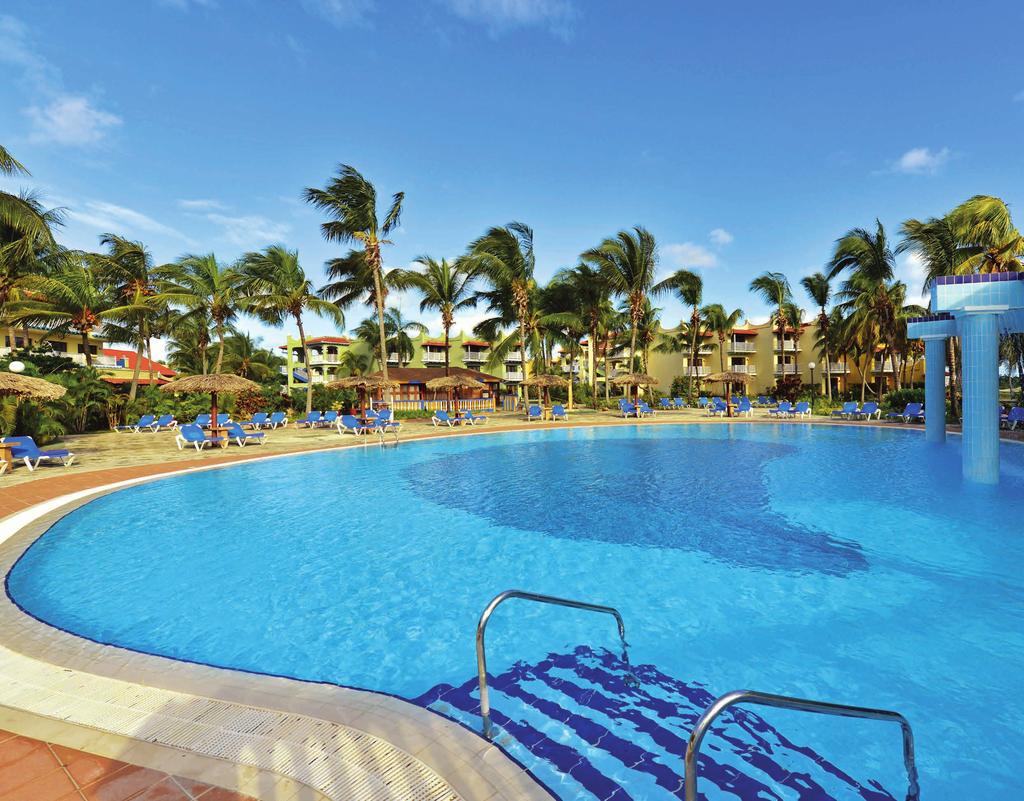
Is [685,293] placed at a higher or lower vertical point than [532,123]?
lower

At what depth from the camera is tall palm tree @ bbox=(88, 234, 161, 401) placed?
2580 centimetres

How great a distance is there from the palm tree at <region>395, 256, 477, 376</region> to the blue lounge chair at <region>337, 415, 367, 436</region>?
297 inches

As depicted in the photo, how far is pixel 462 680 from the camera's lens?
3.93 metres

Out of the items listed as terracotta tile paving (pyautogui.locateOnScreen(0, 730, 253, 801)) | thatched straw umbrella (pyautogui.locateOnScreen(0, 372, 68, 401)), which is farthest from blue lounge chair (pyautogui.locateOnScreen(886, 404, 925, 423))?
thatched straw umbrella (pyautogui.locateOnScreen(0, 372, 68, 401))

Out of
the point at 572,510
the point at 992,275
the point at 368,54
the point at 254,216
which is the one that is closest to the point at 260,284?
the point at 254,216

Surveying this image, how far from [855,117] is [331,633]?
20.5 metres

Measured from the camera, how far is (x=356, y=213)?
23781mm

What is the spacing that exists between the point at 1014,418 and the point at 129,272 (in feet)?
134

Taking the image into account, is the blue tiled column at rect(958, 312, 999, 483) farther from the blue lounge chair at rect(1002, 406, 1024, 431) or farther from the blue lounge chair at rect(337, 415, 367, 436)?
the blue lounge chair at rect(337, 415, 367, 436)

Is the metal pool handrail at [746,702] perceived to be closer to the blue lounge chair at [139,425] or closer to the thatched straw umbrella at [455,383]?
the thatched straw umbrella at [455,383]

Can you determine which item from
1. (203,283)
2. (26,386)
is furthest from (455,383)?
(26,386)

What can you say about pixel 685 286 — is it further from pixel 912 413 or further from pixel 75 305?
pixel 75 305

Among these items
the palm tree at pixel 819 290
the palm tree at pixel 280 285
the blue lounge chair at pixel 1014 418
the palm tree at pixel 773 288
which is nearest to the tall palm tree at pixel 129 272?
the palm tree at pixel 280 285

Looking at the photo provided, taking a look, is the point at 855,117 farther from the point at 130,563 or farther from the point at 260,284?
the point at 260,284
